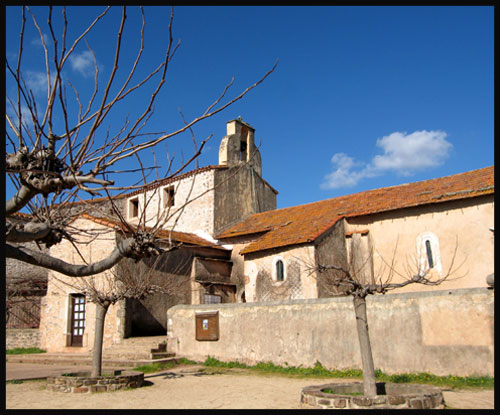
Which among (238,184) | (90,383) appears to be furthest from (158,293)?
(90,383)

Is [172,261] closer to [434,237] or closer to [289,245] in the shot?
[289,245]

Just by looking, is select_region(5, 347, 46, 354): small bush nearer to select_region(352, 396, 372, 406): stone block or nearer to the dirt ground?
the dirt ground

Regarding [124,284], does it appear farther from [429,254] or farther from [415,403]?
[429,254]

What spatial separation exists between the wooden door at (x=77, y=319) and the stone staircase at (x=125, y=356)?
1.16 metres

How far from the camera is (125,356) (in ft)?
53.7

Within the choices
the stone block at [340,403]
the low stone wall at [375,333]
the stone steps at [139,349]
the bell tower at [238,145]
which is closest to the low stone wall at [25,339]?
the stone steps at [139,349]

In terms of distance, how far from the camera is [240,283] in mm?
22344

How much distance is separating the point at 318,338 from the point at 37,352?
1366 cm

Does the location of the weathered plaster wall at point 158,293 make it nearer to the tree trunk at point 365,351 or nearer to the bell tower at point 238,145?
the bell tower at point 238,145

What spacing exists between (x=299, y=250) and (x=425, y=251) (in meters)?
Answer: 5.01

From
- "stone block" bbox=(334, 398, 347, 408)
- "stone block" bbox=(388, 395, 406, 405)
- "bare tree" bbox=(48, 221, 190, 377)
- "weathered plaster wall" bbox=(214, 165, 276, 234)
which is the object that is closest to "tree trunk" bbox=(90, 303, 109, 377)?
"bare tree" bbox=(48, 221, 190, 377)

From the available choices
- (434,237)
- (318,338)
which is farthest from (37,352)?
(434,237)

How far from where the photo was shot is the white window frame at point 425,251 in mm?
17781

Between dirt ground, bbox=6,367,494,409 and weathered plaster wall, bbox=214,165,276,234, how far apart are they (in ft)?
40.7
